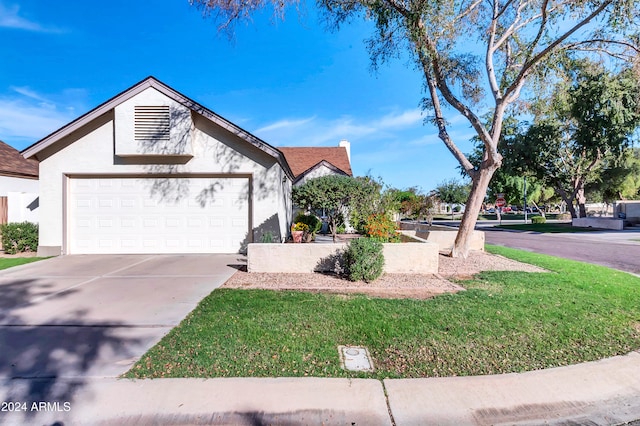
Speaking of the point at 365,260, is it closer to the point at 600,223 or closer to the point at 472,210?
the point at 472,210

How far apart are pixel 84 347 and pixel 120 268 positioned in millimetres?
5141

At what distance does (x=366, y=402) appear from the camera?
8.96 feet

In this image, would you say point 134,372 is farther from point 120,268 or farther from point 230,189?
point 230,189

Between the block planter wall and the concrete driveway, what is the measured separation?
904mm

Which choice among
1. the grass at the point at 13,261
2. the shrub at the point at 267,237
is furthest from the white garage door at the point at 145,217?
the shrub at the point at 267,237

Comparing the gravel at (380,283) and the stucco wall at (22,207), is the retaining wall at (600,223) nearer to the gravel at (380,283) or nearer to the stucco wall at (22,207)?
the gravel at (380,283)

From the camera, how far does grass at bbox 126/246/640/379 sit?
3260mm

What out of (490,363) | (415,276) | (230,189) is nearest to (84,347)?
(490,363)

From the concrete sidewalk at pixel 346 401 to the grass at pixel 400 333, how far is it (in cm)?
→ 18

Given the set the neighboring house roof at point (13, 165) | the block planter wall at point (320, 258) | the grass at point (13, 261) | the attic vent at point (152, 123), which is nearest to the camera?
the block planter wall at point (320, 258)

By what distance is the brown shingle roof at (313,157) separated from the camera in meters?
21.4

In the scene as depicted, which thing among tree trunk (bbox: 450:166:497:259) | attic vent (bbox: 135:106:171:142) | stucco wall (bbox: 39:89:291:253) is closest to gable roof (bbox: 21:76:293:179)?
stucco wall (bbox: 39:89:291:253)

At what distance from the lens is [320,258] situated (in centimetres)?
775

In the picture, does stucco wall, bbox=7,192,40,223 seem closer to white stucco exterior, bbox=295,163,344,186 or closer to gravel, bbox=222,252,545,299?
gravel, bbox=222,252,545,299
